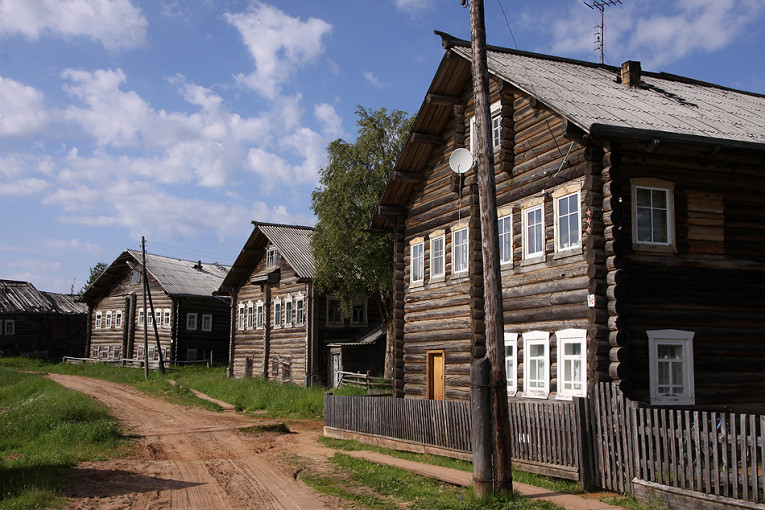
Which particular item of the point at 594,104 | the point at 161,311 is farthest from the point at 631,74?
the point at 161,311

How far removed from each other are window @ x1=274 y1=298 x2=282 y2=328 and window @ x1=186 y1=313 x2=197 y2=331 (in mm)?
13699

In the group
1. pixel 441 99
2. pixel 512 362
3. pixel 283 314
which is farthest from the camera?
pixel 283 314

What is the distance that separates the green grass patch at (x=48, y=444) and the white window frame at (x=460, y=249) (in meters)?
10.2

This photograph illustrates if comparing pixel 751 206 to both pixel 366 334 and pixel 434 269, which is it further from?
pixel 366 334

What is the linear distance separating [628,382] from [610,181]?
162 inches

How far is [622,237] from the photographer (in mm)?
13781

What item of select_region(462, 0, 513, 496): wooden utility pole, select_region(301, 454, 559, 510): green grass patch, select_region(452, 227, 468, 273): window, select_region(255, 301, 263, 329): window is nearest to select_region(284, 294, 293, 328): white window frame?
select_region(255, 301, 263, 329): window

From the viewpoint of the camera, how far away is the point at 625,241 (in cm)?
1391

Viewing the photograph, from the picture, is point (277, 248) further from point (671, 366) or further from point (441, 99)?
point (671, 366)

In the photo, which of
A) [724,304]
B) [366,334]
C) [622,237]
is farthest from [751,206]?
[366,334]

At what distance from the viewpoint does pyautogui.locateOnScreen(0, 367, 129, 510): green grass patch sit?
11.1 metres

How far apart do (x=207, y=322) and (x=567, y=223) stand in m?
39.4

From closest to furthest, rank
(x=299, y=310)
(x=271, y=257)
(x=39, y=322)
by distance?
(x=299, y=310)
(x=271, y=257)
(x=39, y=322)

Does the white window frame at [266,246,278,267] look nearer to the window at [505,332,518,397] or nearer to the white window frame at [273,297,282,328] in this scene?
the white window frame at [273,297,282,328]
